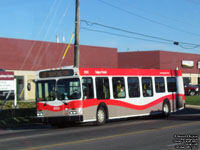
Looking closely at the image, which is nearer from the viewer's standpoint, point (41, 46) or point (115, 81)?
point (115, 81)

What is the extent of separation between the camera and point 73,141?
1257cm

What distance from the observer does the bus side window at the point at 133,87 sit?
66.3 ft

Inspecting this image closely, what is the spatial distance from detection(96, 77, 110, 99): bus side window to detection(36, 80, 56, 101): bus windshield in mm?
2039

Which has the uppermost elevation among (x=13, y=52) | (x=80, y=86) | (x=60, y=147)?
(x=13, y=52)

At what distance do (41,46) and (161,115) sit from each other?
25489 mm

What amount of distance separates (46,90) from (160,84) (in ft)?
24.4

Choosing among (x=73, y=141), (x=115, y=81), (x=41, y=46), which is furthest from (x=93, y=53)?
(x=73, y=141)

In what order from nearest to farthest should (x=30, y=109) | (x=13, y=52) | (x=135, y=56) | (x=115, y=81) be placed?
(x=115, y=81) → (x=30, y=109) → (x=13, y=52) → (x=135, y=56)

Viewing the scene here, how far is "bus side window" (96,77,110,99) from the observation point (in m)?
18.2

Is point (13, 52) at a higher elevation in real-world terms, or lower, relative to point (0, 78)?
higher

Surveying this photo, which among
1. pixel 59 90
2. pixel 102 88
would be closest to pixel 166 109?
pixel 102 88

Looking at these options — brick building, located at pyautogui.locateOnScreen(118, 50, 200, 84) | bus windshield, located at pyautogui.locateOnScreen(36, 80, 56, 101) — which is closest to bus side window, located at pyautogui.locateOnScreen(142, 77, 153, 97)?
bus windshield, located at pyautogui.locateOnScreen(36, 80, 56, 101)

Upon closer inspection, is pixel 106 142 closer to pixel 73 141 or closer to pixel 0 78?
pixel 73 141

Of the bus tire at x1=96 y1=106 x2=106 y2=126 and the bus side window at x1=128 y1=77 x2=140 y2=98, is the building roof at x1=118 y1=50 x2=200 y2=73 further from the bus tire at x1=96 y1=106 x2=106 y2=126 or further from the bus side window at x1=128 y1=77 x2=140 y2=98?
the bus tire at x1=96 y1=106 x2=106 y2=126
